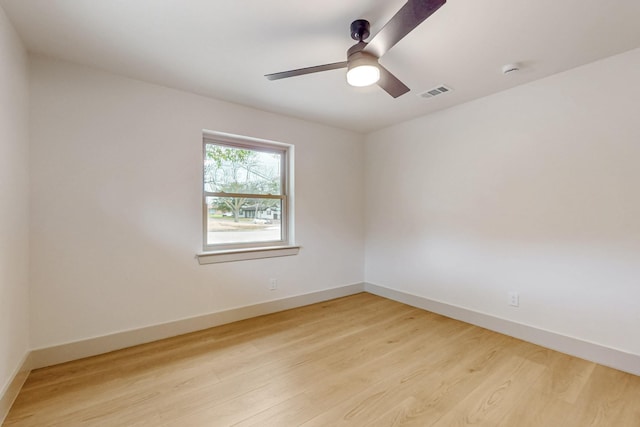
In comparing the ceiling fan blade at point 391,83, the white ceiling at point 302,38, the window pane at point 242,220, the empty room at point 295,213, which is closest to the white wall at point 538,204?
the empty room at point 295,213

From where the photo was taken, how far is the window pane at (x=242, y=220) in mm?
3043

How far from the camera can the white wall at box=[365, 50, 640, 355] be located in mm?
2143

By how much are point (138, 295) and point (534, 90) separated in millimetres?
3922

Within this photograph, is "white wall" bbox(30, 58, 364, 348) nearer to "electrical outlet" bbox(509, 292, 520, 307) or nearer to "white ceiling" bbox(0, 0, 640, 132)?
"white ceiling" bbox(0, 0, 640, 132)

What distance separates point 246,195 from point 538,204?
2.85 meters

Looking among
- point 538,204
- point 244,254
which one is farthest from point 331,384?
point 538,204

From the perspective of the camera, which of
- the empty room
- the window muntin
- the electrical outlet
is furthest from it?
the window muntin

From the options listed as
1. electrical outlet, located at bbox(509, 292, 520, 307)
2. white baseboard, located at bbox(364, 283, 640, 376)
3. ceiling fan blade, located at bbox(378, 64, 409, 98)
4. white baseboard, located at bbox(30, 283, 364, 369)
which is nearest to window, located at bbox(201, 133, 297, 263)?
white baseboard, located at bbox(30, 283, 364, 369)

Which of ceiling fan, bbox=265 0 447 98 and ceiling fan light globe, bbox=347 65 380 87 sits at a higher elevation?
ceiling fan, bbox=265 0 447 98

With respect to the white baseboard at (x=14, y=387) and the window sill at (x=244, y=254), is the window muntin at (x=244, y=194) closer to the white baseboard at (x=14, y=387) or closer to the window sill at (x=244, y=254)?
the window sill at (x=244, y=254)

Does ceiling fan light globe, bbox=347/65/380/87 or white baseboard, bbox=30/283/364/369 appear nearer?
ceiling fan light globe, bbox=347/65/380/87

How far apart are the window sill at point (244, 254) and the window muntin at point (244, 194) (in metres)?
0.11

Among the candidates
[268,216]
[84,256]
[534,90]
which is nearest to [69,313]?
[84,256]

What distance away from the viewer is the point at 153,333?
2.57 m
